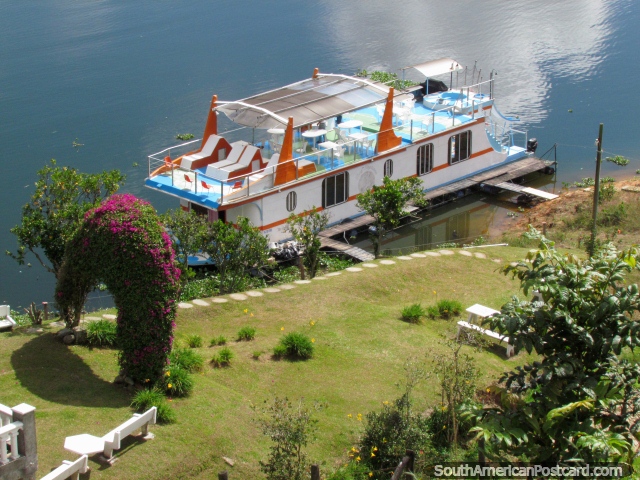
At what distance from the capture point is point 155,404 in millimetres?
13039

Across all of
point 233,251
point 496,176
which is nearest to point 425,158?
point 496,176

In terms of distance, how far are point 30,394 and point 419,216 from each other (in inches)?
811

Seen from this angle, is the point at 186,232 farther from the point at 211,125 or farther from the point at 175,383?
the point at 175,383

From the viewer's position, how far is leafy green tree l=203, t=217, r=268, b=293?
21.4 metres

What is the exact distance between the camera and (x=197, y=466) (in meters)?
12.1

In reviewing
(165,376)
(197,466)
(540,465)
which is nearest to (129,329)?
(165,376)

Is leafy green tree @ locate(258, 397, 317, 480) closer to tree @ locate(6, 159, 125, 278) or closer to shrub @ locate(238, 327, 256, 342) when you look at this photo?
shrub @ locate(238, 327, 256, 342)

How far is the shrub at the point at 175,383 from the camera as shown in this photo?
541 inches

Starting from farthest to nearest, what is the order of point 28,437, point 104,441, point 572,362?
point 104,441
point 28,437
point 572,362

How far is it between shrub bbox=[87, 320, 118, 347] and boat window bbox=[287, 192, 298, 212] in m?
12.2

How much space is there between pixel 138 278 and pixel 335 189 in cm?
1561

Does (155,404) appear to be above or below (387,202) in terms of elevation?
above

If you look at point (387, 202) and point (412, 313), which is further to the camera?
point (387, 202)

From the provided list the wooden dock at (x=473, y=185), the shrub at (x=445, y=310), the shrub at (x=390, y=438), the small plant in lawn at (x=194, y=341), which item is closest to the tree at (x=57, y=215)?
the small plant in lawn at (x=194, y=341)
